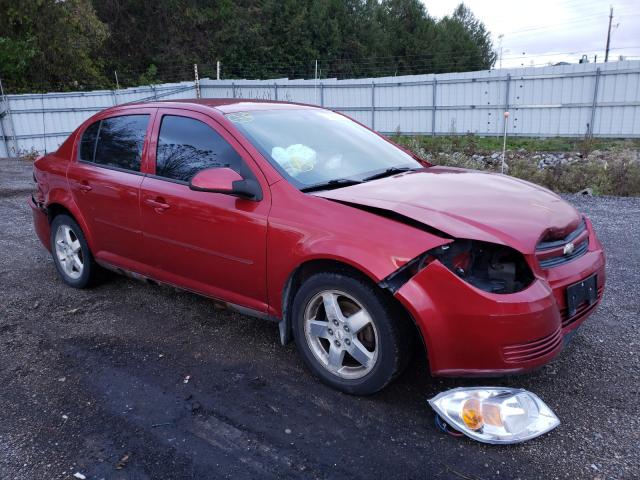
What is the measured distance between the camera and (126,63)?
35969 mm

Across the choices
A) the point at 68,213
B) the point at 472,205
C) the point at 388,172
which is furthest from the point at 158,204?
the point at 472,205

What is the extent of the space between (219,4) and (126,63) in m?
8.86

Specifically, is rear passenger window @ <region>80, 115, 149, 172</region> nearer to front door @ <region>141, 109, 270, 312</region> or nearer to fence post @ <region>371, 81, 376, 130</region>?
front door @ <region>141, 109, 270, 312</region>

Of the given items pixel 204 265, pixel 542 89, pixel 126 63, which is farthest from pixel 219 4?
pixel 204 265

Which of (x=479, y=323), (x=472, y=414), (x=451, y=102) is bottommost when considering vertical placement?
(x=472, y=414)

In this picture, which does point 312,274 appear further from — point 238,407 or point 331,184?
point 238,407

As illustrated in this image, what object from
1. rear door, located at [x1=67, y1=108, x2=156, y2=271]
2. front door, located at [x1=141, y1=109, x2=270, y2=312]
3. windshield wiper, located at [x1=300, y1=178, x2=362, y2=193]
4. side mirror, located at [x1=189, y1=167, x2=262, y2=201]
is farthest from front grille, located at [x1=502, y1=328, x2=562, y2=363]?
rear door, located at [x1=67, y1=108, x2=156, y2=271]

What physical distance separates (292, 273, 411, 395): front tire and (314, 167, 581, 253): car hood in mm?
477

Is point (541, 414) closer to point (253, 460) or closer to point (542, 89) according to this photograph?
point (253, 460)

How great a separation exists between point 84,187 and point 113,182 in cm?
46

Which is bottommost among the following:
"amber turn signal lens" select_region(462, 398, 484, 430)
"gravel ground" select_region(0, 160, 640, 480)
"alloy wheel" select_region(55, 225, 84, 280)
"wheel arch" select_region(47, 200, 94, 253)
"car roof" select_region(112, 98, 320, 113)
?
"gravel ground" select_region(0, 160, 640, 480)

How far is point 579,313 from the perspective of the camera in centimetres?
300

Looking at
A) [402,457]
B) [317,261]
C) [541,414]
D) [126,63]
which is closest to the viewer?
[402,457]

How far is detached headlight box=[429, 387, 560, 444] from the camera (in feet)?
8.79
